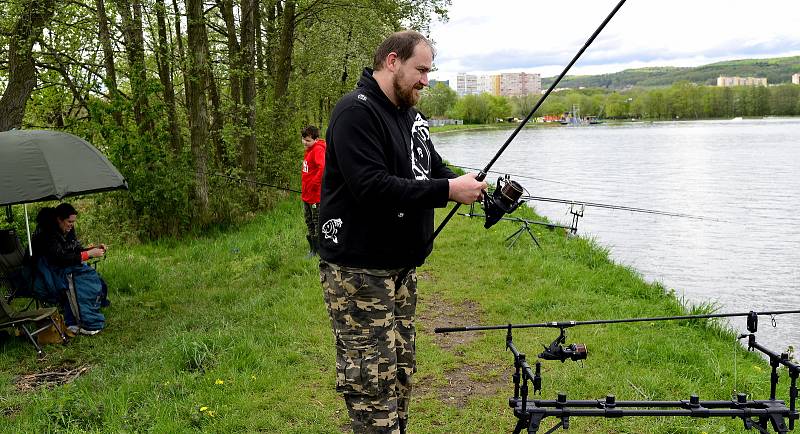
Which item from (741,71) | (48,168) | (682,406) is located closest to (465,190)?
(682,406)

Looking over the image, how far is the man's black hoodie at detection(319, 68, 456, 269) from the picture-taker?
2602 millimetres

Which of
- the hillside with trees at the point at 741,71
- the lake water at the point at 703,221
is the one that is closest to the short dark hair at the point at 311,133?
the lake water at the point at 703,221

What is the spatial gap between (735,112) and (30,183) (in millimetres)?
100135

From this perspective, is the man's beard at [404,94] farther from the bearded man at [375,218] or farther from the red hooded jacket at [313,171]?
the red hooded jacket at [313,171]

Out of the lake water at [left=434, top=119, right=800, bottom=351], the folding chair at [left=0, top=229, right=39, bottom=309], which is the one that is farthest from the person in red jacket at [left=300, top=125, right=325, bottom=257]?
the lake water at [left=434, top=119, right=800, bottom=351]

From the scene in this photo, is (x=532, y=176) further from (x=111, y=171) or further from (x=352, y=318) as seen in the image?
(x=352, y=318)

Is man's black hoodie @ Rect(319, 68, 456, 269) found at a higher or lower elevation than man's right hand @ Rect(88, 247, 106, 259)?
higher

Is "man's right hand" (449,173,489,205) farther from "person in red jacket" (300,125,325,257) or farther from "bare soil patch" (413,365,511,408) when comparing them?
"person in red jacket" (300,125,325,257)

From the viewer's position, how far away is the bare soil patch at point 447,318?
18.9ft

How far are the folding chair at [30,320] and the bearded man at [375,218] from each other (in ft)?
13.1

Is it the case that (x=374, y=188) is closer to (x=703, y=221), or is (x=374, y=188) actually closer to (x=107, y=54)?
(x=107, y=54)

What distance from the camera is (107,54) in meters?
9.24

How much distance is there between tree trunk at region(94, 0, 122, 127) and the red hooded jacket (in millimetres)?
2951

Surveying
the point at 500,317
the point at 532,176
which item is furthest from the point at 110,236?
the point at 532,176
